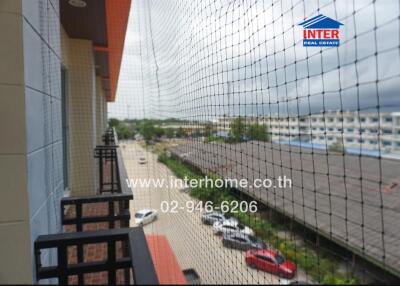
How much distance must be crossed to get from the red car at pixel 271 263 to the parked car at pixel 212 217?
419mm

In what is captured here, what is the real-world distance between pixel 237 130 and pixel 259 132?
14 cm

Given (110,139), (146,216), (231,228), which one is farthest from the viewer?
(110,139)

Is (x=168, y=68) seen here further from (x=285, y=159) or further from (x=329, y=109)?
(x=329, y=109)

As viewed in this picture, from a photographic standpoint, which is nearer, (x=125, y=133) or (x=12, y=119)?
(x=12, y=119)

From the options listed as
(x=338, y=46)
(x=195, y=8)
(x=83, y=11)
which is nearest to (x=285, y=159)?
(x=338, y=46)

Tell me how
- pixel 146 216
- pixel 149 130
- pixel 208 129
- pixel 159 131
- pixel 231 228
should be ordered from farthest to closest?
pixel 149 130, pixel 159 131, pixel 146 216, pixel 208 129, pixel 231 228

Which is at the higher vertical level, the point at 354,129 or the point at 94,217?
the point at 354,129

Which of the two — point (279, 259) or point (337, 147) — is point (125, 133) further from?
point (279, 259)

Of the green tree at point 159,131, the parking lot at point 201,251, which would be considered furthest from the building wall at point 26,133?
the green tree at point 159,131

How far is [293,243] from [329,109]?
17.0 inches

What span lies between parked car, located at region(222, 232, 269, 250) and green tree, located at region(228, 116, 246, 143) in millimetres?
599

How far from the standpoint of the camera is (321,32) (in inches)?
41.5

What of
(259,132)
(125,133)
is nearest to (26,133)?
(259,132)

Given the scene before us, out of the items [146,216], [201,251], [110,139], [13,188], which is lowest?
[146,216]
